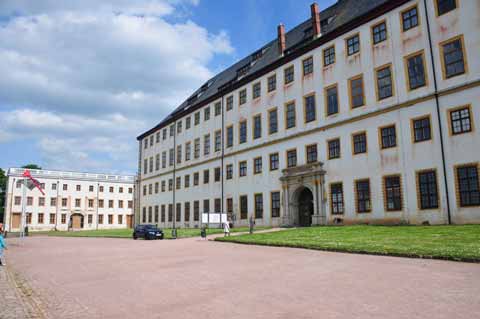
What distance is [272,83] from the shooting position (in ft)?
124

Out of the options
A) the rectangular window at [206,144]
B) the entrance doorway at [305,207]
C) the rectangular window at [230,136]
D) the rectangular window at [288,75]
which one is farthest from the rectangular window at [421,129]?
the rectangular window at [206,144]

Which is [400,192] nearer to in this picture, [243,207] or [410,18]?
[410,18]

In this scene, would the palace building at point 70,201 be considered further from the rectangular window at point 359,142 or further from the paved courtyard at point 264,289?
the paved courtyard at point 264,289

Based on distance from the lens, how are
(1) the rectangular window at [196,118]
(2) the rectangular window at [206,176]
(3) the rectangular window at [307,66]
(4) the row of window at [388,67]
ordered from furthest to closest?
(1) the rectangular window at [196,118] < (2) the rectangular window at [206,176] < (3) the rectangular window at [307,66] < (4) the row of window at [388,67]

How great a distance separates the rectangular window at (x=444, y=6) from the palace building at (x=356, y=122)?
62 mm

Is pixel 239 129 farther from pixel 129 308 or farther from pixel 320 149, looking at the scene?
pixel 129 308

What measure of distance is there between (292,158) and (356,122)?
276 inches

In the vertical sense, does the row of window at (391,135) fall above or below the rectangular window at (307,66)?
below

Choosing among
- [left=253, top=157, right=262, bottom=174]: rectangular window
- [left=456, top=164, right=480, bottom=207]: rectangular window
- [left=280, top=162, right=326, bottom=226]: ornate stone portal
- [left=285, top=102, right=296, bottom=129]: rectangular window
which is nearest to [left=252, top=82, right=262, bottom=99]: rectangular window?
[left=285, top=102, right=296, bottom=129]: rectangular window

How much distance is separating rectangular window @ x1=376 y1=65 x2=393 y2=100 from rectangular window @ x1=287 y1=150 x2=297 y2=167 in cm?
881

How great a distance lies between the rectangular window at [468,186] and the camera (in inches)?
883

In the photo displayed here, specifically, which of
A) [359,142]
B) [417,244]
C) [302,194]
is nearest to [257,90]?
[302,194]

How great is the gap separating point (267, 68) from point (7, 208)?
6277 centimetres

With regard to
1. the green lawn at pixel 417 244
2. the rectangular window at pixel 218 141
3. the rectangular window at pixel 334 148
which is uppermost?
the rectangular window at pixel 218 141
